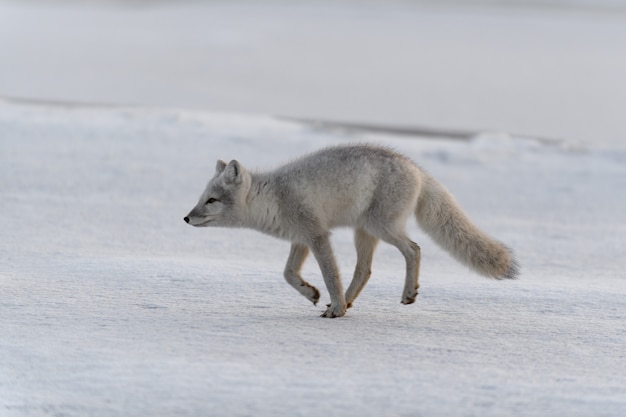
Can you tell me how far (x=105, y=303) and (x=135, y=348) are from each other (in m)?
0.67

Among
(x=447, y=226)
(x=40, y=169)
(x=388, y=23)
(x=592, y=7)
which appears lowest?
(x=40, y=169)

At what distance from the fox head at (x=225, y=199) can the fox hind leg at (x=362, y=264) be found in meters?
0.55

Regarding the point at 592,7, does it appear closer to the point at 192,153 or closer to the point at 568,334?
the point at 192,153

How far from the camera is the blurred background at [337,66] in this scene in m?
10.4

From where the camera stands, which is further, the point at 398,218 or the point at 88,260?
the point at 88,260

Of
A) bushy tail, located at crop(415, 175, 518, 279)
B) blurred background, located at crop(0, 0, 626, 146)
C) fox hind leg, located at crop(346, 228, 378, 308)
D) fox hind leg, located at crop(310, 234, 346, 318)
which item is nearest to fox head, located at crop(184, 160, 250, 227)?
fox hind leg, located at crop(310, 234, 346, 318)

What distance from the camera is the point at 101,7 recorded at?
20.8 m

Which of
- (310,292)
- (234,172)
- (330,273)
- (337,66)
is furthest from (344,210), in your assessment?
(337,66)

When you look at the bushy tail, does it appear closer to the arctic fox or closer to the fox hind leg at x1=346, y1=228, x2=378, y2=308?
the arctic fox

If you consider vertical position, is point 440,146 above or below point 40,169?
above

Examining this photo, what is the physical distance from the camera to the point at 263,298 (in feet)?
13.7

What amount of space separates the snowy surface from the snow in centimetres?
1

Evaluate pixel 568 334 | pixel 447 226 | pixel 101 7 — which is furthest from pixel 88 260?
pixel 101 7

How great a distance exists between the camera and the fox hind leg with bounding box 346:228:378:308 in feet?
13.7
